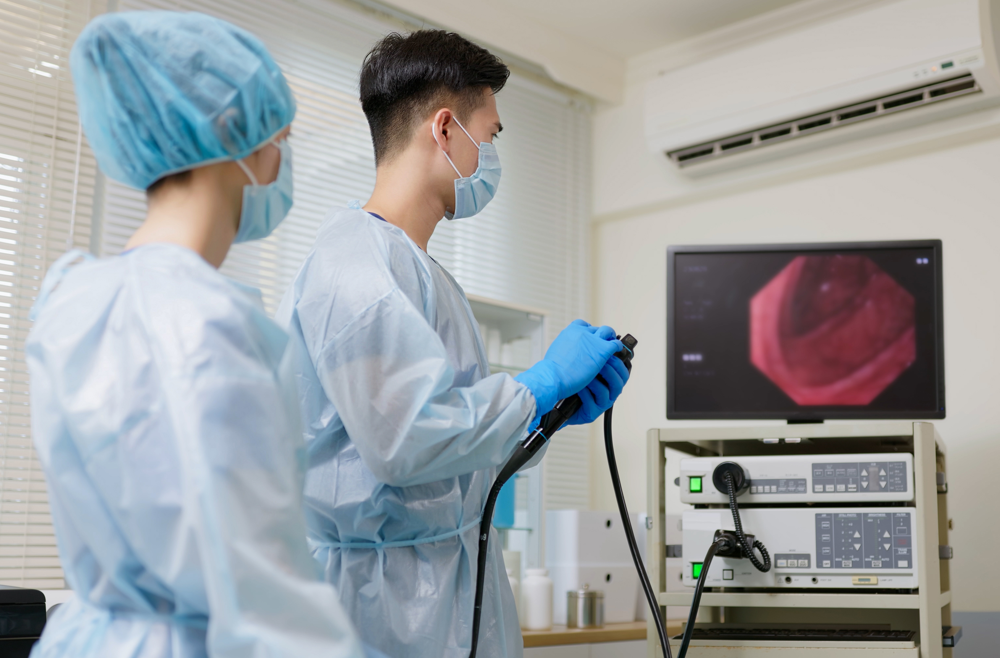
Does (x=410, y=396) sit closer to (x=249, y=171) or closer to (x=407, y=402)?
(x=407, y=402)

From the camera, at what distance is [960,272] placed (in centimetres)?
271

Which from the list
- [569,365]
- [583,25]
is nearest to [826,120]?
[583,25]

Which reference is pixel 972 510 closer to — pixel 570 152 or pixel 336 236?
pixel 570 152

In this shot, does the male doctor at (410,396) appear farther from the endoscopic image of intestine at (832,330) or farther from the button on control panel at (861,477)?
the endoscopic image of intestine at (832,330)

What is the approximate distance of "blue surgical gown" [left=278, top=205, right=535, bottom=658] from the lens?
1.05m

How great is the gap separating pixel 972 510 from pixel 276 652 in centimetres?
239

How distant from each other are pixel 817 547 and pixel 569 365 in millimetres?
701

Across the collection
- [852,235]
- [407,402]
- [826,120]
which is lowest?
[407,402]

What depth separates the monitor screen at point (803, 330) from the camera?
198 cm

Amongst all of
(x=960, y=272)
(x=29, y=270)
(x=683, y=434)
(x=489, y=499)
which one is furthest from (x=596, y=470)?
(x=489, y=499)

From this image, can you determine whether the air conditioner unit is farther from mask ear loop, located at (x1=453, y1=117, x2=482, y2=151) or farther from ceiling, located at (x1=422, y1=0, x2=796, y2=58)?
mask ear loop, located at (x1=453, y1=117, x2=482, y2=151)

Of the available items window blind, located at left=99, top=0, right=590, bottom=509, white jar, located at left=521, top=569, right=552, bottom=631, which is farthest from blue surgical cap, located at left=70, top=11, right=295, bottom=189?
window blind, located at left=99, top=0, right=590, bottom=509

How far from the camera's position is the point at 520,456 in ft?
4.05

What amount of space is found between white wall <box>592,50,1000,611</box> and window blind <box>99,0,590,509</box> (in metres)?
0.14
